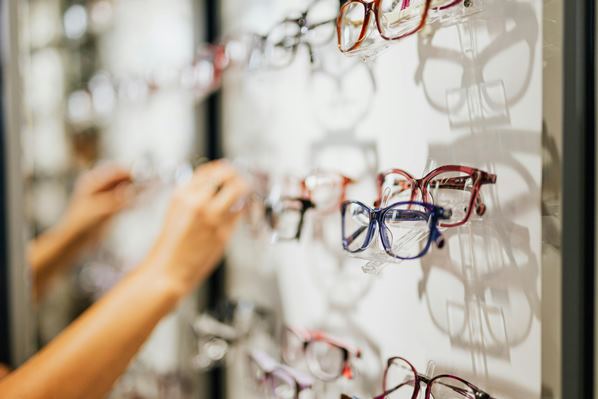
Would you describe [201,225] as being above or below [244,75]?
below

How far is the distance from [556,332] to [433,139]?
0.89 ft

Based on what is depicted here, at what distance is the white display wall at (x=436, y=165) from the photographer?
0.62m

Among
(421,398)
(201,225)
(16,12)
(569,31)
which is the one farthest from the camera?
(16,12)

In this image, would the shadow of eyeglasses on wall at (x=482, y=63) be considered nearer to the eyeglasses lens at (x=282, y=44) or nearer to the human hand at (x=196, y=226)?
the eyeglasses lens at (x=282, y=44)

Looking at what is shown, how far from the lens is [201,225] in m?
0.98

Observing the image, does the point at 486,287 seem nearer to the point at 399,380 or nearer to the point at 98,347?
the point at 399,380

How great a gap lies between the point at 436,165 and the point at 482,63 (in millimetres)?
133

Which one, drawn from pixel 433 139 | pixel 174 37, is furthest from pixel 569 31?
pixel 174 37

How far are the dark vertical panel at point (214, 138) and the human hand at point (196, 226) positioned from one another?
26 cm

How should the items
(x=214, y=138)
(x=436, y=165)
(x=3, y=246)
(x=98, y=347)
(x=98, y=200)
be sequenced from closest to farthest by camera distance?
(x=436, y=165)
(x=98, y=347)
(x=3, y=246)
(x=214, y=138)
(x=98, y=200)

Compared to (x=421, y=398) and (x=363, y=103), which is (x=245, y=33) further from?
(x=421, y=398)

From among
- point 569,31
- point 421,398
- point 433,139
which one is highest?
point 569,31

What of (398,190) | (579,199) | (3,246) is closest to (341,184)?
(398,190)

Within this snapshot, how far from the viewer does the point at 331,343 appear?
86cm
